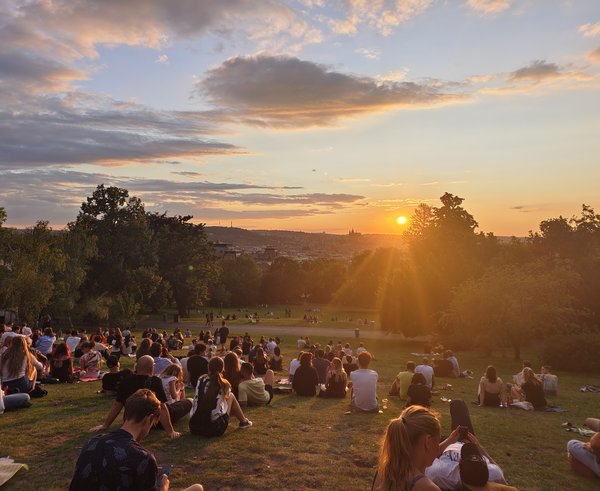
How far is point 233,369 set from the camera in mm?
10617

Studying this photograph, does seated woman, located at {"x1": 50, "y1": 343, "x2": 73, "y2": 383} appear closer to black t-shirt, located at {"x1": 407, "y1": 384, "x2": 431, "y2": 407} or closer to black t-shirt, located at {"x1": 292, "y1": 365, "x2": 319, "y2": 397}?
black t-shirt, located at {"x1": 292, "y1": 365, "x2": 319, "y2": 397}

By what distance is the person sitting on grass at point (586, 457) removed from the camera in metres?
7.74

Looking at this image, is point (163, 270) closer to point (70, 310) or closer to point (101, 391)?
point (70, 310)

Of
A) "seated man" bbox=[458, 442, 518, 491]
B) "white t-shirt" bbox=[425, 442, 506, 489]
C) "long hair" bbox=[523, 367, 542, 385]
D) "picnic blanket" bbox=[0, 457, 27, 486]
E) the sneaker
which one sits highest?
"seated man" bbox=[458, 442, 518, 491]

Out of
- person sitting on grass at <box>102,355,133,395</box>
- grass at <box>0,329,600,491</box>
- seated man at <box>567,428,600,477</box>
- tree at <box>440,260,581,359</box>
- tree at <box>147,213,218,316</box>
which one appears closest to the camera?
grass at <box>0,329,600,491</box>

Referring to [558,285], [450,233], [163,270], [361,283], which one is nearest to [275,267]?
[361,283]

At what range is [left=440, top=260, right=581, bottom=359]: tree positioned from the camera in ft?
106

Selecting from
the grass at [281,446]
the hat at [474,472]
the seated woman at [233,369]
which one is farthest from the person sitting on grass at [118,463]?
the seated woman at [233,369]

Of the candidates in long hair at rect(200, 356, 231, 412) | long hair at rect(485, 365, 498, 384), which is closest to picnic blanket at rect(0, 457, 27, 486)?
long hair at rect(200, 356, 231, 412)

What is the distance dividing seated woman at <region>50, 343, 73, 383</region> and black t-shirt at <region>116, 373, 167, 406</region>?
6817mm

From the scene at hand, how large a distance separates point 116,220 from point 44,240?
62.3 feet

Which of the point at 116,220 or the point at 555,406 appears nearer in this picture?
the point at 555,406

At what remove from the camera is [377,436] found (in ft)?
30.5

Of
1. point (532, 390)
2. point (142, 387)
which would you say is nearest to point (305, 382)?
point (142, 387)
